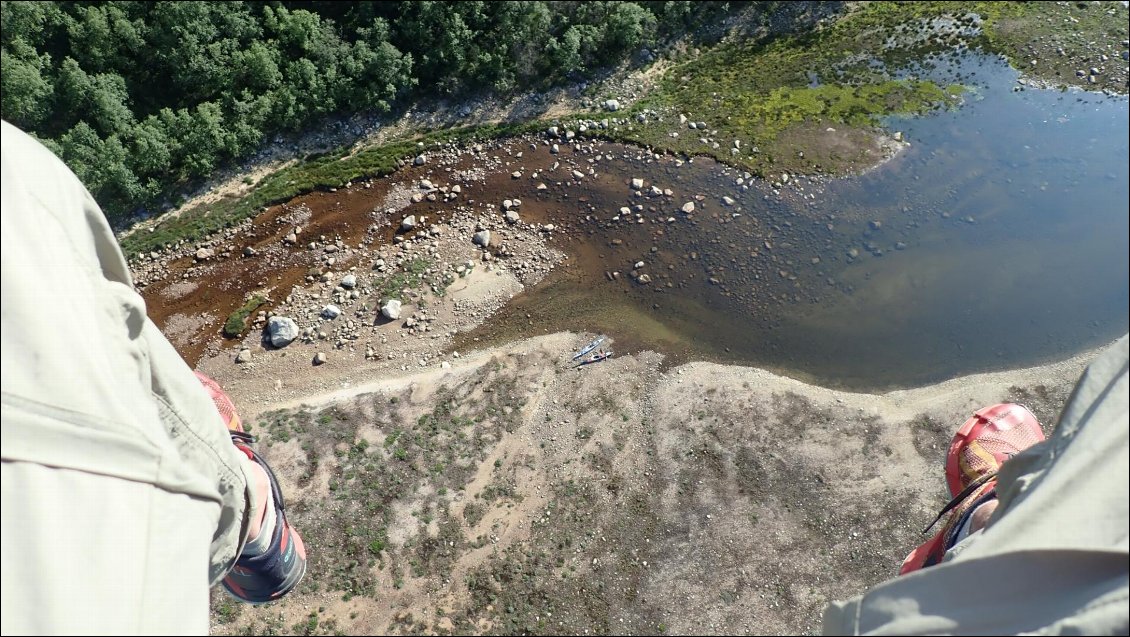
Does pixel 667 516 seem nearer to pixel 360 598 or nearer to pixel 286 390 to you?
pixel 360 598

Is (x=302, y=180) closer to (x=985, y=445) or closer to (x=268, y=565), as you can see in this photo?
(x=268, y=565)

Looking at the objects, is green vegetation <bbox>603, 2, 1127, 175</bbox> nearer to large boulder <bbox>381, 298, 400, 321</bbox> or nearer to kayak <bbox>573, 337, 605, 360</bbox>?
kayak <bbox>573, 337, 605, 360</bbox>

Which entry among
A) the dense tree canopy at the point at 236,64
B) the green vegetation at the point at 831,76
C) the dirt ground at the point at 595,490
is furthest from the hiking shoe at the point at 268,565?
the green vegetation at the point at 831,76

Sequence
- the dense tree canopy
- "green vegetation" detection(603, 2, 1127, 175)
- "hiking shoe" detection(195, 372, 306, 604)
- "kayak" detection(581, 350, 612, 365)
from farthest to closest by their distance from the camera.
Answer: "green vegetation" detection(603, 2, 1127, 175)
the dense tree canopy
"kayak" detection(581, 350, 612, 365)
"hiking shoe" detection(195, 372, 306, 604)

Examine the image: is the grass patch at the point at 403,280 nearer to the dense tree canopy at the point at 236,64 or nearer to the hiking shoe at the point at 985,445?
the dense tree canopy at the point at 236,64

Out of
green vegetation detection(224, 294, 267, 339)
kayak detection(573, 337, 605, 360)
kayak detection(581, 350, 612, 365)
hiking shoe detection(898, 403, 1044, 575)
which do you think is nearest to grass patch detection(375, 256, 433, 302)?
green vegetation detection(224, 294, 267, 339)

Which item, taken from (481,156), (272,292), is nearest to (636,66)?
(481,156)
